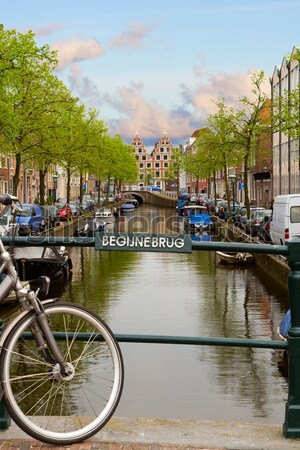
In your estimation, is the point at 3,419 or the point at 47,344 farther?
the point at 3,419

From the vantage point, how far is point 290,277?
4.30 meters

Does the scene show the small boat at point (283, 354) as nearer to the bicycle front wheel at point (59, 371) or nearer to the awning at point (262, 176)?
the bicycle front wheel at point (59, 371)

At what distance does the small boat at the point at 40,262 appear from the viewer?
26594 millimetres

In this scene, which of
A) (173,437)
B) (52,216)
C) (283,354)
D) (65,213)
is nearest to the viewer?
(173,437)

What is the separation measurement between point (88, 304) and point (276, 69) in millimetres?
48462

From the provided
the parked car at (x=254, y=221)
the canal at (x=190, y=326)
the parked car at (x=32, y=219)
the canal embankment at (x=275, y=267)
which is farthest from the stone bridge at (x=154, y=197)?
the canal at (x=190, y=326)

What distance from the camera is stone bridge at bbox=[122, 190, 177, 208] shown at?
A: 127 meters

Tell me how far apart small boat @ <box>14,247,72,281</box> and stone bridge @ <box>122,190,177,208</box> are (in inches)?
3682

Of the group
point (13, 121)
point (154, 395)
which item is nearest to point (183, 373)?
point (154, 395)

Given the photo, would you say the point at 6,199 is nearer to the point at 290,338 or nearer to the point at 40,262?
the point at 290,338

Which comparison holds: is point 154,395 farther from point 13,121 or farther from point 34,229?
point 34,229

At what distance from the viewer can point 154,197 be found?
465 feet

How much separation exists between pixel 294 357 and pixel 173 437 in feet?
2.72

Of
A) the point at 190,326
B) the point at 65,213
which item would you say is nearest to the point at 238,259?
the point at 190,326
